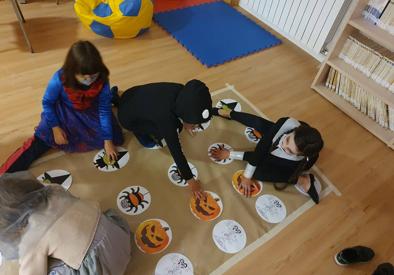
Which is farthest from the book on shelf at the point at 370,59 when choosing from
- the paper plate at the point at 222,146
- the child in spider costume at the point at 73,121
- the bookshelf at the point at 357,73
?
the child in spider costume at the point at 73,121

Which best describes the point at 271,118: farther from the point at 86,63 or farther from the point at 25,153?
the point at 25,153

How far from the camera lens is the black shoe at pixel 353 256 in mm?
1336

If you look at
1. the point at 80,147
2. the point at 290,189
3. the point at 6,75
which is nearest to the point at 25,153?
the point at 80,147

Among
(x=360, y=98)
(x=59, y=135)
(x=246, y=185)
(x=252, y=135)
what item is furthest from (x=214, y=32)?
(x=59, y=135)

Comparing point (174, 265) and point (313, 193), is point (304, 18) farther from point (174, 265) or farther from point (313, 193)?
point (174, 265)

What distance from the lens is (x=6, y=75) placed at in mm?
1830

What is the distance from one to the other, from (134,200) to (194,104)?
1.88 feet

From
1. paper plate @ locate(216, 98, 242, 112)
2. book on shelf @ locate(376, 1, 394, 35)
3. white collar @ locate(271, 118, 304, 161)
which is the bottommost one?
paper plate @ locate(216, 98, 242, 112)

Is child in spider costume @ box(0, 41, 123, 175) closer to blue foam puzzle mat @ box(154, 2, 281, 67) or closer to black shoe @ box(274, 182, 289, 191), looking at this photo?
black shoe @ box(274, 182, 289, 191)

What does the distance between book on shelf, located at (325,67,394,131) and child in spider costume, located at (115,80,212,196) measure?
4.17 ft

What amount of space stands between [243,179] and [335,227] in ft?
1.68

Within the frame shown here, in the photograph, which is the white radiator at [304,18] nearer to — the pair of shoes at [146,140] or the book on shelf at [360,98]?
the book on shelf at [360,98]

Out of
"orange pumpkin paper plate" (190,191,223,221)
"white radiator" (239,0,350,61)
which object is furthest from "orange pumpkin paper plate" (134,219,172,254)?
"white radiator" (239,0,350,61)

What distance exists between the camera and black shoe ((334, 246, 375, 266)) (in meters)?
1.34
